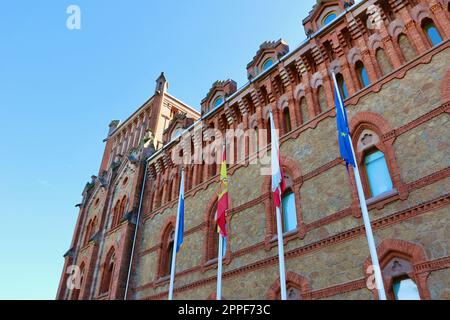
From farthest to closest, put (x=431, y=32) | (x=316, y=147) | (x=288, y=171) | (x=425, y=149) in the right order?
(x=288, y=171) → (x=316, y=147) → (x=431, y=32) → (x=425, y=149)

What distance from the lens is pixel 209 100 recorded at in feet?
60.4

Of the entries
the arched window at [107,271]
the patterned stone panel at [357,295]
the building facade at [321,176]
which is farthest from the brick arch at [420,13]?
the arched window at [107,271]

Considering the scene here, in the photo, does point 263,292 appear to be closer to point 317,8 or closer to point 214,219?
point 214,219

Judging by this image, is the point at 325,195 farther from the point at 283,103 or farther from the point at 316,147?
the point at 283,103

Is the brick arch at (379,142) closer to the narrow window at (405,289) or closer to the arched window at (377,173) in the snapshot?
the arched window at (377,173)

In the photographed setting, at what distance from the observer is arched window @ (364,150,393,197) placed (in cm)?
962

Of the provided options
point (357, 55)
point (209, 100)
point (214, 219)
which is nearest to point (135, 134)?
point (209, 100)

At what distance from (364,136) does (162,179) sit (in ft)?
37.2

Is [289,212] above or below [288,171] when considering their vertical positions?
below

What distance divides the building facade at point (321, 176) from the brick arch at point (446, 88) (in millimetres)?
27

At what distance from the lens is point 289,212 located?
11.6 m

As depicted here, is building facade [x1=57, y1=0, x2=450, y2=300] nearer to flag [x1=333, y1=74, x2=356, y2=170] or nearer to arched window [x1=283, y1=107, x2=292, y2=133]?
arched window [x1=283, y1=107, x2=292, y2=133]

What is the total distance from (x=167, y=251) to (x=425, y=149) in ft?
37.7

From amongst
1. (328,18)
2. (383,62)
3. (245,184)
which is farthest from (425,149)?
(328,18)
